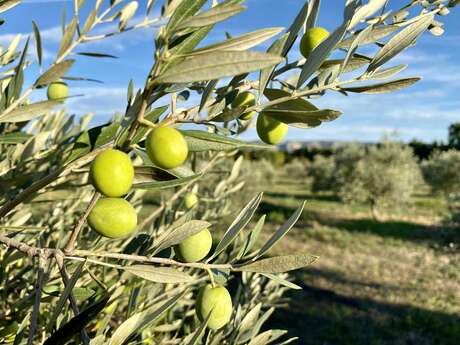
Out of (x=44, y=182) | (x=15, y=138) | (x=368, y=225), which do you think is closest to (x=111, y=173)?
(x=44, y=182)

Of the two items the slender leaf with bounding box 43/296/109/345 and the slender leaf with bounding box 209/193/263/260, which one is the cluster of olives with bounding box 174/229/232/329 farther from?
the slender leaf with bounding box 43/296/109/345

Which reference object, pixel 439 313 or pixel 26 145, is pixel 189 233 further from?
pixel 439 313

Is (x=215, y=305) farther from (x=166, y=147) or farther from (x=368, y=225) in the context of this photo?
(x=368, y=225)

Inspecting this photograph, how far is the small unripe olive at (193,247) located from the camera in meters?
0.65

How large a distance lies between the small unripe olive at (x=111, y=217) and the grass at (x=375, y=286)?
604 centimetres

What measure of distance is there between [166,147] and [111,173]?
0.22ft

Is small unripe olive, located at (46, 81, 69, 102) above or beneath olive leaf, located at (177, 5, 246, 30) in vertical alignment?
beneath

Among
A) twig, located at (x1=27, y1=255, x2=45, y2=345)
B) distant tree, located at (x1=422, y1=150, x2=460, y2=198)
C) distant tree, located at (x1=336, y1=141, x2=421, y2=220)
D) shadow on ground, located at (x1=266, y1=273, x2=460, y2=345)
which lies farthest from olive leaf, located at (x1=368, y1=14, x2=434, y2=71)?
distant tree, located at (x1=422, y1=150, x2=460, y2=198)

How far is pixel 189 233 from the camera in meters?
0.62

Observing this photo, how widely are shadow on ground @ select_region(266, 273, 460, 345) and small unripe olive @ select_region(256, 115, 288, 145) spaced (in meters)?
5.90

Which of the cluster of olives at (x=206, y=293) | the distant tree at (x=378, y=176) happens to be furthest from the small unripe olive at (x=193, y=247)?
the distant tree at (x=378, y=176)

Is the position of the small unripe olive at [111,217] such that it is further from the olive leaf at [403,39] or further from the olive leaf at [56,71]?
the olive leaf at [403,39]

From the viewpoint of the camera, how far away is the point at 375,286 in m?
8.44

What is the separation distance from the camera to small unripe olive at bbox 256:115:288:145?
66cm
